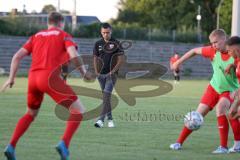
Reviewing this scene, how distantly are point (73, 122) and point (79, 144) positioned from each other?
2206mm

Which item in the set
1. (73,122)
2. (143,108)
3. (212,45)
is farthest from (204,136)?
(143,108)

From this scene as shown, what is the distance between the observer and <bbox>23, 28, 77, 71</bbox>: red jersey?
9.96 m

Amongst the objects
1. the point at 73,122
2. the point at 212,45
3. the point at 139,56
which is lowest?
the point at 139,56

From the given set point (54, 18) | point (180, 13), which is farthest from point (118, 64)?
point (180, 13)

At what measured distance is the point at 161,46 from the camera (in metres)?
65.4

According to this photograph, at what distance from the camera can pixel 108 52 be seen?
15.9 m

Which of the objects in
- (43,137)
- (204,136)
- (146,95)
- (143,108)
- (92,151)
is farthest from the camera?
(146,95)

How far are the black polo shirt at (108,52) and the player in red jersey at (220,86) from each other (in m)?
4.22

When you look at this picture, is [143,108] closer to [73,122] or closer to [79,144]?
[79,144]

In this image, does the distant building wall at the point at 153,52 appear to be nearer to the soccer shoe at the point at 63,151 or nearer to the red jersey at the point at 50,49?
the red jersey at the point at 50,49

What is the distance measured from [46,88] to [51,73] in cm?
24

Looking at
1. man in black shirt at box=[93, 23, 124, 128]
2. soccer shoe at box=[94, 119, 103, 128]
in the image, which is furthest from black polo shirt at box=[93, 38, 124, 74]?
soccer shoe at box=[94, 119, 103, 128]

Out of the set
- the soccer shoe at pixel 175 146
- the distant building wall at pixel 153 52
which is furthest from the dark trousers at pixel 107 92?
the distant building wall at pixel 153 52

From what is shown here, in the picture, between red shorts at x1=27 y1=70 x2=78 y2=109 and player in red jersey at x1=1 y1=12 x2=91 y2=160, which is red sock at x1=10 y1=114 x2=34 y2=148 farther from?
red shorts at x1=27 y1=70 x2=78 y2=109
